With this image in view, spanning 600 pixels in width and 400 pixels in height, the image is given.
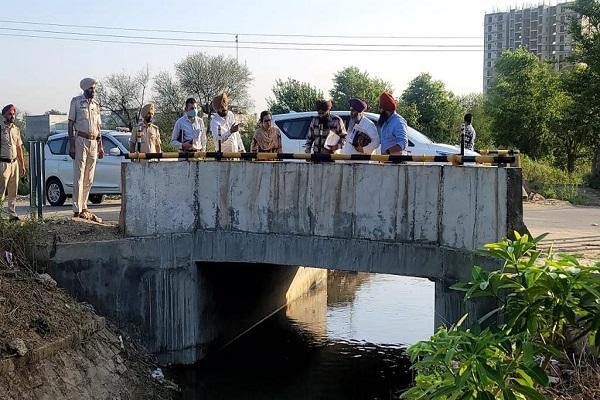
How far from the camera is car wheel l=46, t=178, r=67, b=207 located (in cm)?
1469

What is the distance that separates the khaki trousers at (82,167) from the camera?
32.1ft

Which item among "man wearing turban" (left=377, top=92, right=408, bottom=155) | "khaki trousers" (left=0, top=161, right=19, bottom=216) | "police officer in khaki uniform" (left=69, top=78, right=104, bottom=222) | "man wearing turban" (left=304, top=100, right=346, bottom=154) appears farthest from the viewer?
"khaki trousers" (left=0, top=161, right=19, bottom=216)

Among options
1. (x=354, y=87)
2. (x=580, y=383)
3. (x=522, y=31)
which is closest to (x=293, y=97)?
(x=354, y=87)

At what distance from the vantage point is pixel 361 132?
883cm

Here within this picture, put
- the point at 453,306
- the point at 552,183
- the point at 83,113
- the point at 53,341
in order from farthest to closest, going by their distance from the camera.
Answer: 1. the point at 552,183
2. the point at 83,113
3. the point at 53,341
4. the point at 453,306

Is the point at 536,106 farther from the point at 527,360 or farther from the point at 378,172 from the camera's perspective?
the point at 527,360

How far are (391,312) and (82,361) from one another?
19.2ft

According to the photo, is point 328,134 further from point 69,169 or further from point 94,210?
point 69,169

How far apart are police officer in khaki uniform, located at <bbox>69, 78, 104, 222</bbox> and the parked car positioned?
13.0ft

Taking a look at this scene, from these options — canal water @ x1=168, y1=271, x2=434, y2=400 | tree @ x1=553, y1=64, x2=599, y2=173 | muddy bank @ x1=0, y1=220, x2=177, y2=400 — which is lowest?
canal water @ x1=168, y1=271, x2=434, y2=400

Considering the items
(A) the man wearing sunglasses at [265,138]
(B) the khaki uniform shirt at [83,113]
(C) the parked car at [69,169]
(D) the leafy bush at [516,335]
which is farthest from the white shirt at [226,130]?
(D) the leafy bush at [516,335]

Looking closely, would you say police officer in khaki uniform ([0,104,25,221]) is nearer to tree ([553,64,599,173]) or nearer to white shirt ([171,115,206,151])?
white shirt ([171,115,206,151])

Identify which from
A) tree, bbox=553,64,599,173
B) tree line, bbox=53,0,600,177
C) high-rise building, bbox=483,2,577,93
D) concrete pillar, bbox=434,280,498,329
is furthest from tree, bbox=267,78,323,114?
high-rise building, bbox=483,2,577,93

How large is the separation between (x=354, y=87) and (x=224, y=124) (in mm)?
39181
